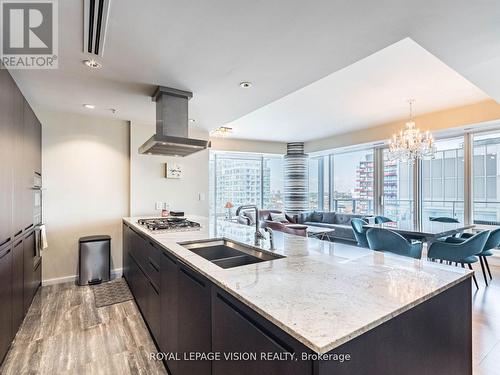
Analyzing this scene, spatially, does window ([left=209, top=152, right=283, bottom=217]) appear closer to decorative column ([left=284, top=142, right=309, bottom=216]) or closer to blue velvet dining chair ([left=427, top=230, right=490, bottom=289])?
decorative column ([left=284, top=142, right=309, bottom=216])

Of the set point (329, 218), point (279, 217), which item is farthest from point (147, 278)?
point (329, 218)

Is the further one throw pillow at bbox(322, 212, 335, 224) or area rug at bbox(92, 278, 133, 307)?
throw pillow at bbox(322, 212, 335, 224)

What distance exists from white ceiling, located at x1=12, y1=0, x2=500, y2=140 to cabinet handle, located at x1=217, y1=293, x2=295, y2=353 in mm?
1601

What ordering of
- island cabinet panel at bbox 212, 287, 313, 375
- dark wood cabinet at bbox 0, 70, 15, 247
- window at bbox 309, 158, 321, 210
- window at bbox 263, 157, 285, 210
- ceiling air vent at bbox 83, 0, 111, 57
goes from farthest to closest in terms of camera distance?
window at bbox 309, 158, 321, 210 → window at bbox 263, 157, 285, 210 → dark wood cabinet at bbox 0, 70, 15, 247 → ceiling air vent at bbox 83, 0, 111, 57 → island cabinet panel at bbox 212, 287, 313, 375

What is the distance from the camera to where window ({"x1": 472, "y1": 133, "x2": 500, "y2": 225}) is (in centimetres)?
464

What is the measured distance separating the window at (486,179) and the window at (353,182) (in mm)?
2060

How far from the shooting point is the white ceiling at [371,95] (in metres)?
2.83

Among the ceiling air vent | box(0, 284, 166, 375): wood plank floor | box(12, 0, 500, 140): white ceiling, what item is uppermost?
box(12, 0, 500, 140): white ceiling

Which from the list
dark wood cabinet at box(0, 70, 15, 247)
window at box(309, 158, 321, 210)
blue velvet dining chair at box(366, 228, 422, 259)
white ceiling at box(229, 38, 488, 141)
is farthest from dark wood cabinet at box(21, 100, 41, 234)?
window at box(309, 158, 321, 210)

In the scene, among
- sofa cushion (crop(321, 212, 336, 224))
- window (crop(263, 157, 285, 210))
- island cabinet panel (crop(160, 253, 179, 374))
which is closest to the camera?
island cabinet panel (crop(160, 253, 179, 374))

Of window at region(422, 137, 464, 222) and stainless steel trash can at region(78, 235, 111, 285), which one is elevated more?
window at region(422, 137, 464, 222)

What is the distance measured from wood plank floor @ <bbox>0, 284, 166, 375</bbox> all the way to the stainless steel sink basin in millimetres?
897

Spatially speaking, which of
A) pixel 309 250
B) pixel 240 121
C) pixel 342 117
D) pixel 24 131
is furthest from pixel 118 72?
pixel 342 117

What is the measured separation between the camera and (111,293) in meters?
3.33
